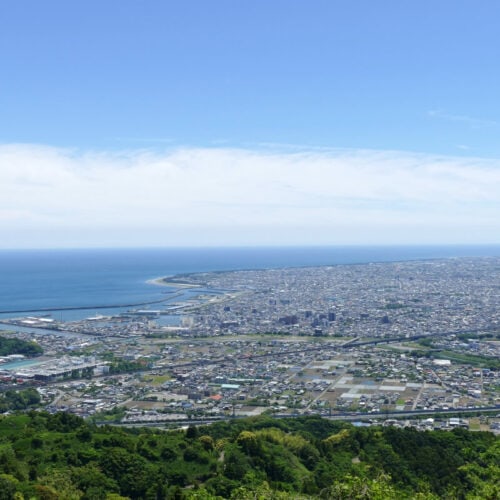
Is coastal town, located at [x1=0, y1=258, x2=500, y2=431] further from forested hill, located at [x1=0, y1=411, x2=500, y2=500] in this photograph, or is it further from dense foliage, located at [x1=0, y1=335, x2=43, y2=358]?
forested hill, located at [x1=0, y1=411, x2=500, y2=500]

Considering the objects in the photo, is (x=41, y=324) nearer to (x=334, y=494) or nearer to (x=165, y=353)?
(x=165, y=353)

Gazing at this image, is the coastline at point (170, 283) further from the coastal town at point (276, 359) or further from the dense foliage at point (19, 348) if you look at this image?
the dense foliage at point (19, 348)

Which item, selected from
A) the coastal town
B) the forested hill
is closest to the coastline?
the coastal town

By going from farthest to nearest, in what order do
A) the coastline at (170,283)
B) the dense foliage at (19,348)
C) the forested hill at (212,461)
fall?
the coastline at (170,283)
the dense foliage at (19,348)
the forested hill at (212,461)

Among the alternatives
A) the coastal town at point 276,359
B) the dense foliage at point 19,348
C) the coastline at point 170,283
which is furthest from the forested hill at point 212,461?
the coastline at point 170,283

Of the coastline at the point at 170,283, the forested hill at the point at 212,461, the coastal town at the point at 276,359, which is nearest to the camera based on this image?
the forested hill at the point at 212,461

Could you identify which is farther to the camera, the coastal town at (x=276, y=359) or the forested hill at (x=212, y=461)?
the coastal town at (x=276, y=359)
